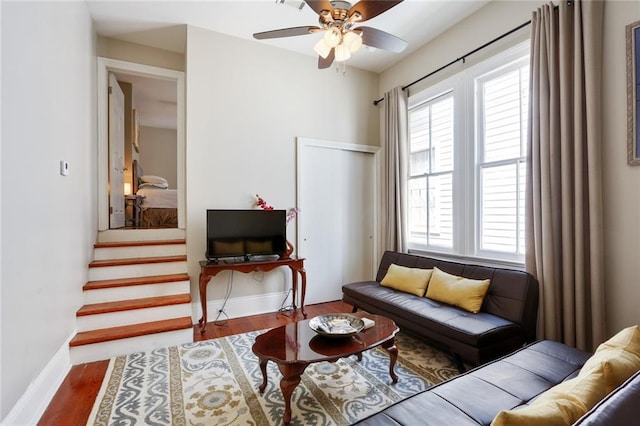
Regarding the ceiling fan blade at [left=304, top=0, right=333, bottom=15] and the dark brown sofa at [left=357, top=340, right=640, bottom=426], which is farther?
the ceiling fan blade at [left=304, top=0, right=333, bottom=15]

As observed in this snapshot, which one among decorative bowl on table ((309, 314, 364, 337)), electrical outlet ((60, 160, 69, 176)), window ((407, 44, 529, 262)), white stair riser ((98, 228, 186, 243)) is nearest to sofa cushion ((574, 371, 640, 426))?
decorative bowl on table ((309, 314, 364, 337))

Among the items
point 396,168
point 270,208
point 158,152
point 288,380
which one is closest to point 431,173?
point 396,168

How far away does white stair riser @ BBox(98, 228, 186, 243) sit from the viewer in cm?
358

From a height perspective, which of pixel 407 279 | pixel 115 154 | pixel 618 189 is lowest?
pixel 407 279

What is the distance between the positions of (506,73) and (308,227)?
2.74 meters

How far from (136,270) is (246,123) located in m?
2.06

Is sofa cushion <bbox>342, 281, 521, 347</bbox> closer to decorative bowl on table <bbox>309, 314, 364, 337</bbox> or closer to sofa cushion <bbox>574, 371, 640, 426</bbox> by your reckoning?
decorative bowl on table <bbox>309, 314, 364, 337</bbox>

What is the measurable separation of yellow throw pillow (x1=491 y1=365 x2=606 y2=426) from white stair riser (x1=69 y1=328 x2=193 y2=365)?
270 centimetres

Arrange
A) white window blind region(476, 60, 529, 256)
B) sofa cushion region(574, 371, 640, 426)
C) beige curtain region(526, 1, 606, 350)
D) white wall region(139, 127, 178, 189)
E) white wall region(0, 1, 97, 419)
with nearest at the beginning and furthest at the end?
sofa cushion region(574, 371, 640, 426) < white wall region(0, 1, 97, 419) < beige curtain region(526, 1, 606, 350) < white window blind region(476, 60, 529, 256) < white wall region(139, 127, 178, 189)

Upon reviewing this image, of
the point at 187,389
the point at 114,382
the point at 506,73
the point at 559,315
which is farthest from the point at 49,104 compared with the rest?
the point at 559,315

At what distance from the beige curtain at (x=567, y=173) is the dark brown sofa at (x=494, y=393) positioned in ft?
2.31

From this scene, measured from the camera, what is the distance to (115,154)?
150 inches

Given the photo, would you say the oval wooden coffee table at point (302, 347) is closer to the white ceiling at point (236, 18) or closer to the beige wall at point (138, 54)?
the white ceiling at point (236, 18)

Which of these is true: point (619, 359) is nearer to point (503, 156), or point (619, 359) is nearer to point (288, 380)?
point (288, 380)
